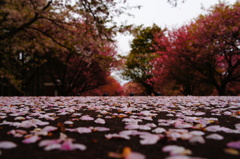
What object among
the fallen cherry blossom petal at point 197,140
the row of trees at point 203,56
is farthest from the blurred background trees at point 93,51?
the fallen cherry blossom petal at point 197,140

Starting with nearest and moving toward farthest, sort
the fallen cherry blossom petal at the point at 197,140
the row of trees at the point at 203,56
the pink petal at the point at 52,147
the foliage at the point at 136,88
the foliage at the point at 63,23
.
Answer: the pink petal at the point at 52,147
the fallen cherry blossom petal at the point at 197,140
the foliage at the point at 63,23
the row of trees at the point at 203,56
the foliage at the point at 136,88

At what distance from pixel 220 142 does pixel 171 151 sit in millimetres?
565

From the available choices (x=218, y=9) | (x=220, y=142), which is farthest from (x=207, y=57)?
(x=220, y=142)

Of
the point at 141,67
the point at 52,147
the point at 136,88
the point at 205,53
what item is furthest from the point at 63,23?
the point at 136,88

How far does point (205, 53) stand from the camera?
495 inches

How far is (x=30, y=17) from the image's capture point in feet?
22.8

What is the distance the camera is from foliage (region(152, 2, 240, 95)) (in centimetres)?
1226

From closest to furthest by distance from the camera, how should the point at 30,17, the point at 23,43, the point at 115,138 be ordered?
the point at 115,138, the point at 30,17, the point at 23,43

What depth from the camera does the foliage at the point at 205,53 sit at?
12.3m

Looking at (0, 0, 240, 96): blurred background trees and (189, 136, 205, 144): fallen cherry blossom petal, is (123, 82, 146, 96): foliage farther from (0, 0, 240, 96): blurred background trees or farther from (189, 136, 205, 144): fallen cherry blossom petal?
(189, 136, 205, 144): fallen cherry blossom petal

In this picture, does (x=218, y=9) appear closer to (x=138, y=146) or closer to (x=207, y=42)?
(x=207, y=42)

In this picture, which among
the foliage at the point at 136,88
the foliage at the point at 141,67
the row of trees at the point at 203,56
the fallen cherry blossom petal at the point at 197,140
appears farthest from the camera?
the foliage at the point at 136,88

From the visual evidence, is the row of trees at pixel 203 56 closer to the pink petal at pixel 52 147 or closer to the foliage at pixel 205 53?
the foliage at pixel 205 53

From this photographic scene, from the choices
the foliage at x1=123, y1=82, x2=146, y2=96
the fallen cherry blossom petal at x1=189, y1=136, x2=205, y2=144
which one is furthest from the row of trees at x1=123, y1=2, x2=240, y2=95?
the fallen cherry blossom petal at x1=189, y1=136, x2=205, y2=144
